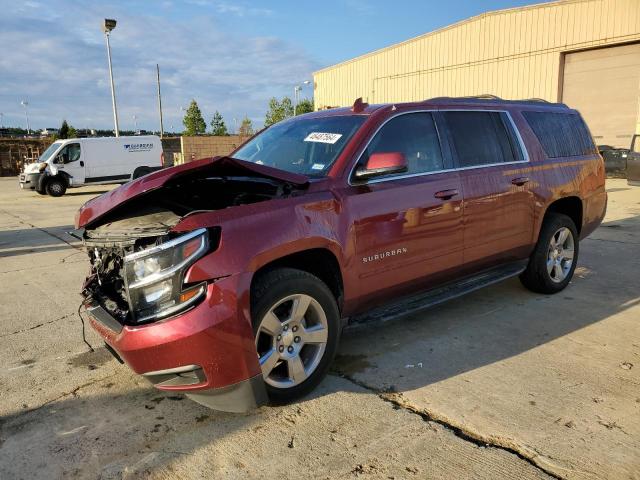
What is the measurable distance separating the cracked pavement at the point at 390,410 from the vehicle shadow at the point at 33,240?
381 cm

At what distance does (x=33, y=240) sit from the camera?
30.0 ft

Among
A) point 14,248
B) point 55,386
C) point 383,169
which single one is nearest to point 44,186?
point 14,248

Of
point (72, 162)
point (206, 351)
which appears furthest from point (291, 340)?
point (72, 162)

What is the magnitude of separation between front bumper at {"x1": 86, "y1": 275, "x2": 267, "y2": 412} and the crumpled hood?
0.71m

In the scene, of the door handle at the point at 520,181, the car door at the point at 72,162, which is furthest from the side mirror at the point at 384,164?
the car door at the point at 72,162

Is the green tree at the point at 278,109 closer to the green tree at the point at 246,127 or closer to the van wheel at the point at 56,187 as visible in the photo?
the green tree at the point at 246,127

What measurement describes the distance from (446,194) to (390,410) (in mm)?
1687

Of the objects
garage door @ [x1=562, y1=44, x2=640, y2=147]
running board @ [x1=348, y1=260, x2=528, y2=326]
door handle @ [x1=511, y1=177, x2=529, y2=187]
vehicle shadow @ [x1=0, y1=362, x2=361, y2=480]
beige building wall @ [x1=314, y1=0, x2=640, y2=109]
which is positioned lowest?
vehicle shadow @ [x1=0, y1=362, x2=361, y2=480]

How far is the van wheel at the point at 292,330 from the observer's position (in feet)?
9.41

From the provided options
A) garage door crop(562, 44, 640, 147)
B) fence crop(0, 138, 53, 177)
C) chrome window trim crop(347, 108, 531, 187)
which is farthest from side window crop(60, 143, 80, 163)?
garage door crop(562, 44, 640, 147)

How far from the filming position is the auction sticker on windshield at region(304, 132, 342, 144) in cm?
369

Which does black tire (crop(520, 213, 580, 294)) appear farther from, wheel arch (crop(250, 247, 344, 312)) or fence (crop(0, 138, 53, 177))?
fence (crop(0, 138, 53, 177))

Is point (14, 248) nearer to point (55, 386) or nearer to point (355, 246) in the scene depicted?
point (55, 386)

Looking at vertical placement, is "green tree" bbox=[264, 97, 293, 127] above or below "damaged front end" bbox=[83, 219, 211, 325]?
above
